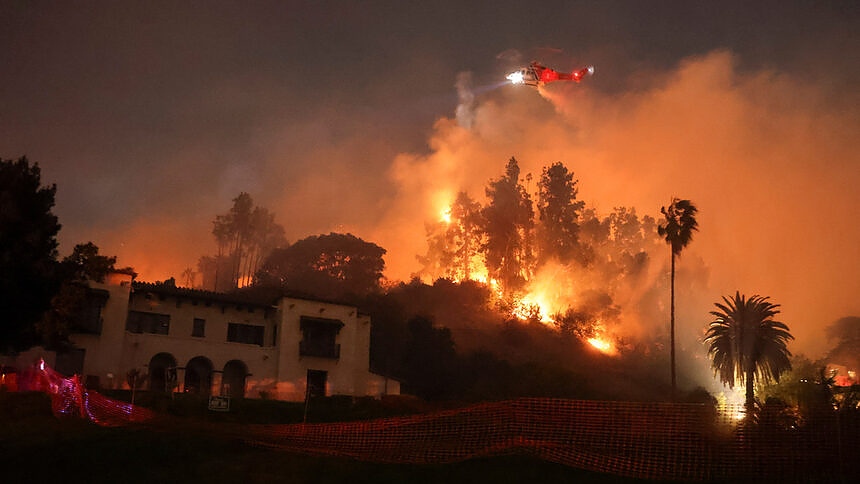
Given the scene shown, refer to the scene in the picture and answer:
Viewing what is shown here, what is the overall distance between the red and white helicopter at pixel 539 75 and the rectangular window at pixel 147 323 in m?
33.9

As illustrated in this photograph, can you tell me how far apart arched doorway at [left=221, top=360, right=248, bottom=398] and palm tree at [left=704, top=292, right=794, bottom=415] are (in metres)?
37.0

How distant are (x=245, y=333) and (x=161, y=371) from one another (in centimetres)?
621

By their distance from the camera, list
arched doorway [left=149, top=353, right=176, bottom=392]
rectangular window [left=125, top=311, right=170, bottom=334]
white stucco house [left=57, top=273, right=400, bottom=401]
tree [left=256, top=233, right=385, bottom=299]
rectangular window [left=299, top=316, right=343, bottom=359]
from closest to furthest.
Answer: white stucco house [left=57, top=273, right=400, bottom=401]
arched doorway [left=149, top=353, right=176, bottom=392]
rectangular window [left=125, top=311, right=170, bottom=334]
rectangular window [left=299, top=316, right=343, bottom=359]
tree [left=256, top=233, right=385, bottom=299]

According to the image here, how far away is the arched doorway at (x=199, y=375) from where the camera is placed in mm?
46438

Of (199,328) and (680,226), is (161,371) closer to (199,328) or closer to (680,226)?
(199,328)

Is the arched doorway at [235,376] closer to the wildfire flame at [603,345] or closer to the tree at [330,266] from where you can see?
the tree at [330,266]

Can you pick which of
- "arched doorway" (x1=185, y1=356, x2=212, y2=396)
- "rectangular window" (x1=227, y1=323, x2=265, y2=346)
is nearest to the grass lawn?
"arched doorway" (x1=185, y1=356, x2=212, y2=396)

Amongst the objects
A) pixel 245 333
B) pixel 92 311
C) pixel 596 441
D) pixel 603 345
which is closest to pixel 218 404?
pixel 596 441

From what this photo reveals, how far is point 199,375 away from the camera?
4709 centimetres

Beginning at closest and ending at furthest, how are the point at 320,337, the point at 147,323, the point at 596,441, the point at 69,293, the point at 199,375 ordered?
the point at 596,441 < the point at 69,293 < the point at 147,323 < the point at 199,375 < the point at 320,337

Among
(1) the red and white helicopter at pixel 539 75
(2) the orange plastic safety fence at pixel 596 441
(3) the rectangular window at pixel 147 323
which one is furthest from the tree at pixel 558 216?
(2) the orange plastic safety fence at pixel 596 441

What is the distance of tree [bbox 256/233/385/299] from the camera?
296ft

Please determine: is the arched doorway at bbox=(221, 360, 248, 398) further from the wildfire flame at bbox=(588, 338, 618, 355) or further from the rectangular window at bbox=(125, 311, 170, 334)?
the wildfire flame at bbox=(588, 338, 618, 355)

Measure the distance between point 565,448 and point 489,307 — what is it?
67.0 m
